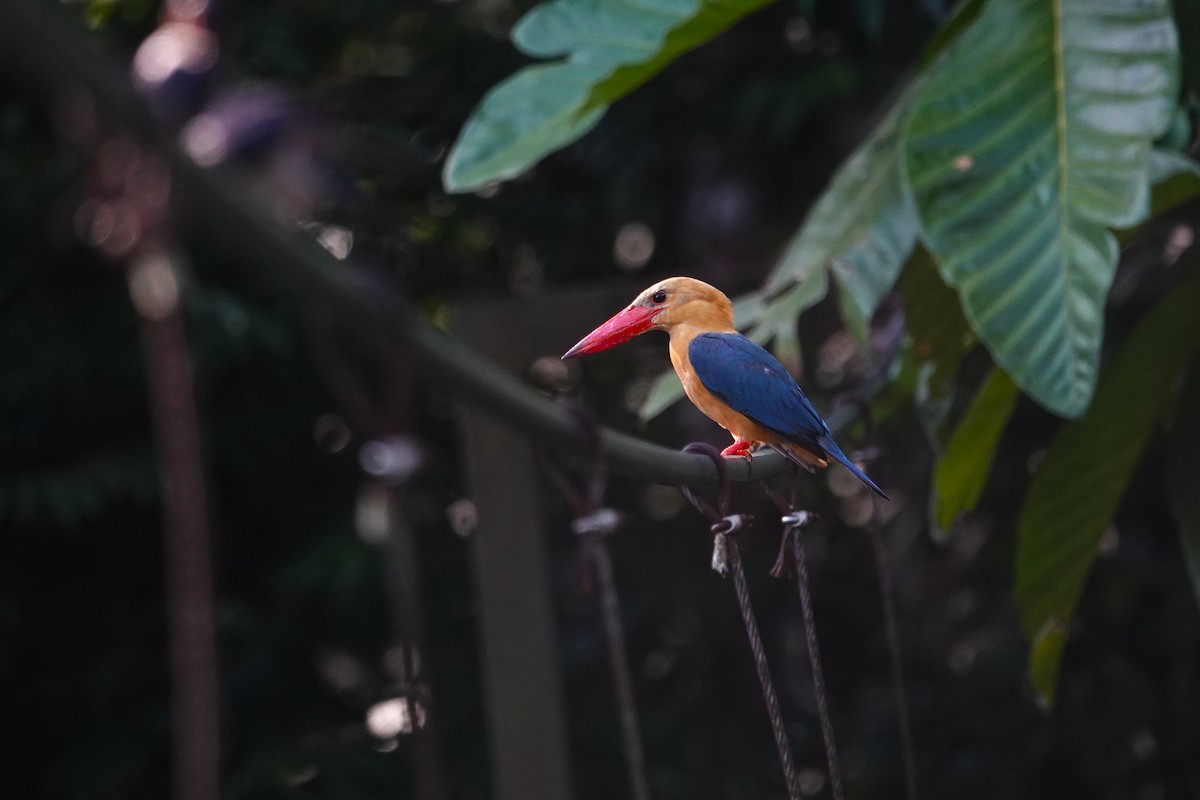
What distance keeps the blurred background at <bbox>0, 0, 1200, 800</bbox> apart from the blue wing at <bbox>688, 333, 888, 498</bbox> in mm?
909

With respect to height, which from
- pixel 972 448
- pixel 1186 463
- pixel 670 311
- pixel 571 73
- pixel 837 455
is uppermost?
pixel 571 73

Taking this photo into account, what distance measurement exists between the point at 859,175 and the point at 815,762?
1890 millimetres

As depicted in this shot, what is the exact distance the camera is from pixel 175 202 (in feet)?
1.29

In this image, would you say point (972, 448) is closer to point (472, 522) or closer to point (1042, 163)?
point (1042, 163)

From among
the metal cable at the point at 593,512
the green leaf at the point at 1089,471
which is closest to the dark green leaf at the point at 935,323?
the green leaf at the point at 1089,471

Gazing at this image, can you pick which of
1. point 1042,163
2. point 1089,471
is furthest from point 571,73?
point 1089,471

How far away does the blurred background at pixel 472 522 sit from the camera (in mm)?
2746

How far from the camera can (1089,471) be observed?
1869mm

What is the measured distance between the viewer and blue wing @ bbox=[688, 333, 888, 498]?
1513mm

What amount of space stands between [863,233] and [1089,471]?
482 mm

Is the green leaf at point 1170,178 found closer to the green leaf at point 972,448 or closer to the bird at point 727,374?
the green leaf at point 972,448

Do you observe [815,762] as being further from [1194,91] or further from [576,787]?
[1194,91]

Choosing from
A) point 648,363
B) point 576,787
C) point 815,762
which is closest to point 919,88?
point 648,363

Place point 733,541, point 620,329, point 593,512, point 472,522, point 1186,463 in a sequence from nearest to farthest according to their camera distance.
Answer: point 593,512 → point 733,541 → point 620,329 → point 1186,463 → point 472,522
